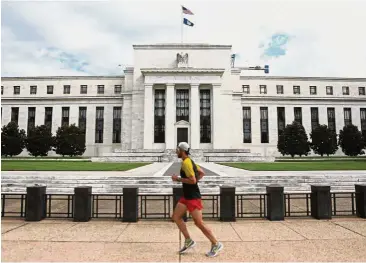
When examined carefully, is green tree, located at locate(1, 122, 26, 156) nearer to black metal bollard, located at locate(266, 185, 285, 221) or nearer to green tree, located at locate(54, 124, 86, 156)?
green tree, located at locate(54, 124, 86, 156)

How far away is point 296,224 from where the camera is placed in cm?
943

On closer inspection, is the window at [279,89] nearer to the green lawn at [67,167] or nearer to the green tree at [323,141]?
the green tree at [323,141]

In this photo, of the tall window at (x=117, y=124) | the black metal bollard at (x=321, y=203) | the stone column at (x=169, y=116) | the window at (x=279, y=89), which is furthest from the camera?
the window at (x=279, y=89)

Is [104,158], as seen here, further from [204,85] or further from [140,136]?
[204,85]

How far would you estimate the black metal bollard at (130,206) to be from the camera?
386 inches

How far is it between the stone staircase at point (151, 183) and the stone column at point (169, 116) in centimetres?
3646

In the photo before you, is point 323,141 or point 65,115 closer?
point 323,141

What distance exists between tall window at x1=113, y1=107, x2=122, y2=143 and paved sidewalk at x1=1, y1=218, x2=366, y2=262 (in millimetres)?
54077

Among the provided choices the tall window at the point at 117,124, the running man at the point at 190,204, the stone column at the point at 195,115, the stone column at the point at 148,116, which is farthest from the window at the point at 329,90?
the running man at the point at 190,204

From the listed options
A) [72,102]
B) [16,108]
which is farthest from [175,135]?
[16,108]

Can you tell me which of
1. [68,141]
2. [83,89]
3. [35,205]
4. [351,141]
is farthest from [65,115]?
[35,205]

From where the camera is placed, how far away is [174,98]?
5459cm

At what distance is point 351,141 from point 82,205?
187 feet

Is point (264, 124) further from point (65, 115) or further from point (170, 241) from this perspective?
point (170, 241)
